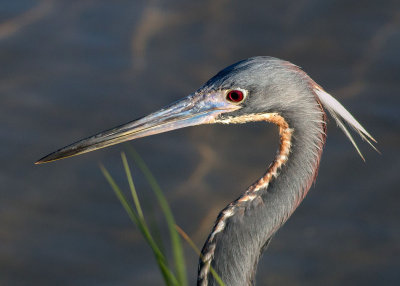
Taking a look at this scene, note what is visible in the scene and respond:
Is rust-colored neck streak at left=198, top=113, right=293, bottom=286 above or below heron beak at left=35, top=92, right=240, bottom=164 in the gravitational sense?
below

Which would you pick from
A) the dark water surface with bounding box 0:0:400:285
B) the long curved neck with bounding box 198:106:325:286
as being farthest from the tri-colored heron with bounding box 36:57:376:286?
the dark water surface with bounding box 0:0:400:285

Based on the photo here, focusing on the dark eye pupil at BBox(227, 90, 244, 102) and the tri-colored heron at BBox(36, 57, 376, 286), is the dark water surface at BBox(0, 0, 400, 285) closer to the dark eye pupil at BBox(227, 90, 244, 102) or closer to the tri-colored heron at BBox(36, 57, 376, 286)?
the tri-colored heron at BBox(36, 57, 376, 286)

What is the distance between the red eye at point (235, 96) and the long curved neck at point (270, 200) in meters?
0.12

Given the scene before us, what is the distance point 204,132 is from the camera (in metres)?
5.51

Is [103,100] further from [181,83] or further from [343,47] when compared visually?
[343,47]

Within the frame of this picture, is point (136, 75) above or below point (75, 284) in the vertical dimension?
above

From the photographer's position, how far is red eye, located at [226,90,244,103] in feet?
10.8

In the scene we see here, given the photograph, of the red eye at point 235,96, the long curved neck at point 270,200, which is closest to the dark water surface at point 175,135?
the long curved neck at point 270,200

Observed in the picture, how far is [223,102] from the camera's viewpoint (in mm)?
3342

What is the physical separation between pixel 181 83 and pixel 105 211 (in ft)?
3.75

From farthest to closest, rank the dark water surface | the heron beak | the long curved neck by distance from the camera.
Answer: the dark water surface → the heron beak → the long curved neck

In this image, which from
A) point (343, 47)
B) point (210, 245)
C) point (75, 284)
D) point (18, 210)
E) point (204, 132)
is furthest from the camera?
point (343, 47)

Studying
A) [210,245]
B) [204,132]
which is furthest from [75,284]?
[210,245]

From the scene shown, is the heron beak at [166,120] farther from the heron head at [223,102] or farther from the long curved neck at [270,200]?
the long curved neck at [270,200]
